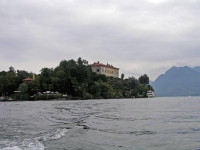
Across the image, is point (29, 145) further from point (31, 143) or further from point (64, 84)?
point (64, 84)

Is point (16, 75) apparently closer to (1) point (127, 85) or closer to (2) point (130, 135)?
(1) point (127, 85)

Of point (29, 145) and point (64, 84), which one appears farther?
point (64, 84)

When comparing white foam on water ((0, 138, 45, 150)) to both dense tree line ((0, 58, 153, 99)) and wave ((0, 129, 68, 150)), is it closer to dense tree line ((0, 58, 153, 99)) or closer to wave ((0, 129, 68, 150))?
wave ((0, 129, 68, 150))

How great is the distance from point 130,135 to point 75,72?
117 meters

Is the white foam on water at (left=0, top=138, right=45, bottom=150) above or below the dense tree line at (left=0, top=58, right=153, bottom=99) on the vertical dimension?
below

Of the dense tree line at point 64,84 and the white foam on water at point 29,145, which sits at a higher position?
the dense tree line at point 64,84

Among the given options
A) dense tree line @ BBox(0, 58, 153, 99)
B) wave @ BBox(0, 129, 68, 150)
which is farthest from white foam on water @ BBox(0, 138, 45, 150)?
dense tree line @ BBox(0, 58, 153, 99)

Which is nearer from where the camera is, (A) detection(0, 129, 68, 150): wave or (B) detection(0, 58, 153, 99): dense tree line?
(A) detection(0, 129, 68, 150): wave

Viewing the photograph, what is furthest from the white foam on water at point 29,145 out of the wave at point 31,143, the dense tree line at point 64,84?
the dense tree line at point 64,84

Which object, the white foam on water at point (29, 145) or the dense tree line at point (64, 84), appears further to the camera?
the dense tree line at point (64, 84)

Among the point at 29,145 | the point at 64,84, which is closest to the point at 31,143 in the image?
the point at 29,145

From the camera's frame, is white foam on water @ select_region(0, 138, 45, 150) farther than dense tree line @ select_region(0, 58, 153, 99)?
No

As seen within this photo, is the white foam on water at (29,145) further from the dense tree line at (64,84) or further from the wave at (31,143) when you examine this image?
the dense tree line at (64,84)

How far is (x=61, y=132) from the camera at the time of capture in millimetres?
15883
